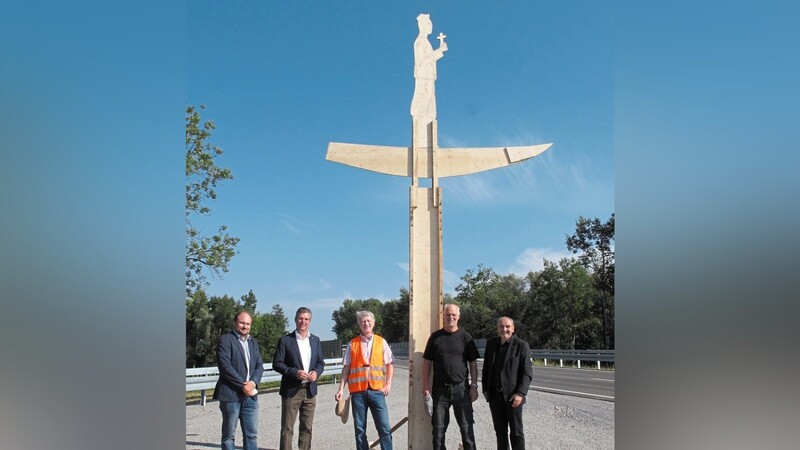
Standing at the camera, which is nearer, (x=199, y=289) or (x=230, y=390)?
(x=230, y=390)

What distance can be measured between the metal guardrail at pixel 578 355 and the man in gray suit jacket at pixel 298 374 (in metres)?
13.1

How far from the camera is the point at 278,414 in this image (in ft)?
31.5

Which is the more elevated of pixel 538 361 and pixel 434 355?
pixel 434 355

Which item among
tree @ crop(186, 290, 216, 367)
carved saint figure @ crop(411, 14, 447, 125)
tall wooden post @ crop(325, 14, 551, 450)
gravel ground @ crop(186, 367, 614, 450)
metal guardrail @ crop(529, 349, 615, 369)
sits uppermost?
carved saint figure @ crop(411, 14, 447, 125)

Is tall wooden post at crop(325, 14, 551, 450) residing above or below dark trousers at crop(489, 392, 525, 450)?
above

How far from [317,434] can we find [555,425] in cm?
284

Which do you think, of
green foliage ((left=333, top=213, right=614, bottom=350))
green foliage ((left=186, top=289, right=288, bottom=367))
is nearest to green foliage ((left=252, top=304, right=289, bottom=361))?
green foliage ((left=186, top=289, right=288, bottom=367))

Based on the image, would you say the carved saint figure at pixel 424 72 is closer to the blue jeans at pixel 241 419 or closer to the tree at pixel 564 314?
the blue jeans at pixel 241 419

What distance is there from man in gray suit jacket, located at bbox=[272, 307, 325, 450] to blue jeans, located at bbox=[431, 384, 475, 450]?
105 centimetres

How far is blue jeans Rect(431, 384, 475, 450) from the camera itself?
5535 millimetres

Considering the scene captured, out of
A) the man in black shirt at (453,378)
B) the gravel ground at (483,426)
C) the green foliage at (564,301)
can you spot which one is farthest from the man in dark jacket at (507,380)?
the green foliage at (564,301)

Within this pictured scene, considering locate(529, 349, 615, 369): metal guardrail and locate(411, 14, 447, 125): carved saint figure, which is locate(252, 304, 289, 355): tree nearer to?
locate(529, 349, 615, 369): metal guardrail
